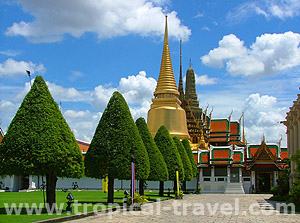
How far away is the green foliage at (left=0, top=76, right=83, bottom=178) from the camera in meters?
18.2

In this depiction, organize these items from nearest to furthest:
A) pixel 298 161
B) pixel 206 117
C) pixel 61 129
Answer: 1. pixel 61 129
2. pixel 298 161
3. pixel 206 117

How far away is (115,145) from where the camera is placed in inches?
989

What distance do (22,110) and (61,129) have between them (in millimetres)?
1941

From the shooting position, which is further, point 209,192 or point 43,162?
point 209,192

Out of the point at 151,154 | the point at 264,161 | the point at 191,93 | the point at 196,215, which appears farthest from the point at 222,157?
the point at 191,93

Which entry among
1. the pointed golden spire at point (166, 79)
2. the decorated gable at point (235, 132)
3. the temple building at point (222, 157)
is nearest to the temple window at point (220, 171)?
the temple building at point (222, 157)

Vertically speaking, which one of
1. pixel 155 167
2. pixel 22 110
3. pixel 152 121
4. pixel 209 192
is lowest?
pixel 209 192

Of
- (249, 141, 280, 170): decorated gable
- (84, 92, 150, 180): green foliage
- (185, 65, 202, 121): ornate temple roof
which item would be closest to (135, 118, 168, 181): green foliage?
(84, 92, 150, 180): green foliage

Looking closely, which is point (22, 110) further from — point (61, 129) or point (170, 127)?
point (170, 127)

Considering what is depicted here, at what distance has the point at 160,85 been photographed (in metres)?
73.7

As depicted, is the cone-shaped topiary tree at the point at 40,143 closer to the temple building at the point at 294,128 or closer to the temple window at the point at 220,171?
the temple building at the point at 294,128

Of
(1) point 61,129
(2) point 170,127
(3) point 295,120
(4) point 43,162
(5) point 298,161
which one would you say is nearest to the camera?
(4) point 43,162

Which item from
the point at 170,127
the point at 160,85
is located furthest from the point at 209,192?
the point at 160,85

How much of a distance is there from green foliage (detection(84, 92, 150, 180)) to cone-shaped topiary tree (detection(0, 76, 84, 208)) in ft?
16.9
